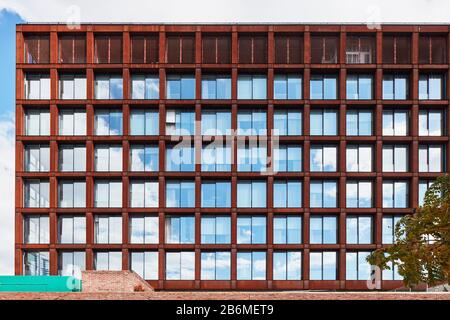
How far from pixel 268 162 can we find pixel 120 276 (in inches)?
958

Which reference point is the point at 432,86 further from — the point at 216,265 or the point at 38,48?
the point at 38,48

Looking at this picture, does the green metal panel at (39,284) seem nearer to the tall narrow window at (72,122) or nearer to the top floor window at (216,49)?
the tall narrow window at (72,122)

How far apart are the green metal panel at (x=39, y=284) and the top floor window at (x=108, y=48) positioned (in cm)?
3411

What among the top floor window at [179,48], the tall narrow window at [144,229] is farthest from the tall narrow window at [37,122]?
the top floor window at [179,48]

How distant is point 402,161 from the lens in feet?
156

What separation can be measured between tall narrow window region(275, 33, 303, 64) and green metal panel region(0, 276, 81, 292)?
3666cm

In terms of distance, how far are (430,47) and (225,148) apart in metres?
23.4

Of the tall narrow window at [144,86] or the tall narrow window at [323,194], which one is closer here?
the tall narrow window at [323,194]

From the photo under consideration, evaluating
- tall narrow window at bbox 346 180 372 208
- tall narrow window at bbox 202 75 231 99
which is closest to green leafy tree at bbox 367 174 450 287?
tall narrow window at bbox 346 180 372 208

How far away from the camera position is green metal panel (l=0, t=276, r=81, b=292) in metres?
14.7

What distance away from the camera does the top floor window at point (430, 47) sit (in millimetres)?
48750

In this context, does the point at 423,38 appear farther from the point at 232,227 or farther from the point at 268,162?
the point at 232,227

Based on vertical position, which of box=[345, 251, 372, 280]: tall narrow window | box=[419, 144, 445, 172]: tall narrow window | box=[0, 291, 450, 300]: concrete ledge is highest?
box=[419, 144, 445, 172]: tall narrow window

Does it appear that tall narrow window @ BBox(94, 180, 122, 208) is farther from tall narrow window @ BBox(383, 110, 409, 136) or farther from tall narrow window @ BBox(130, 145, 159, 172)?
tall narrow window @ BBox(383, 110, 409, 136)
